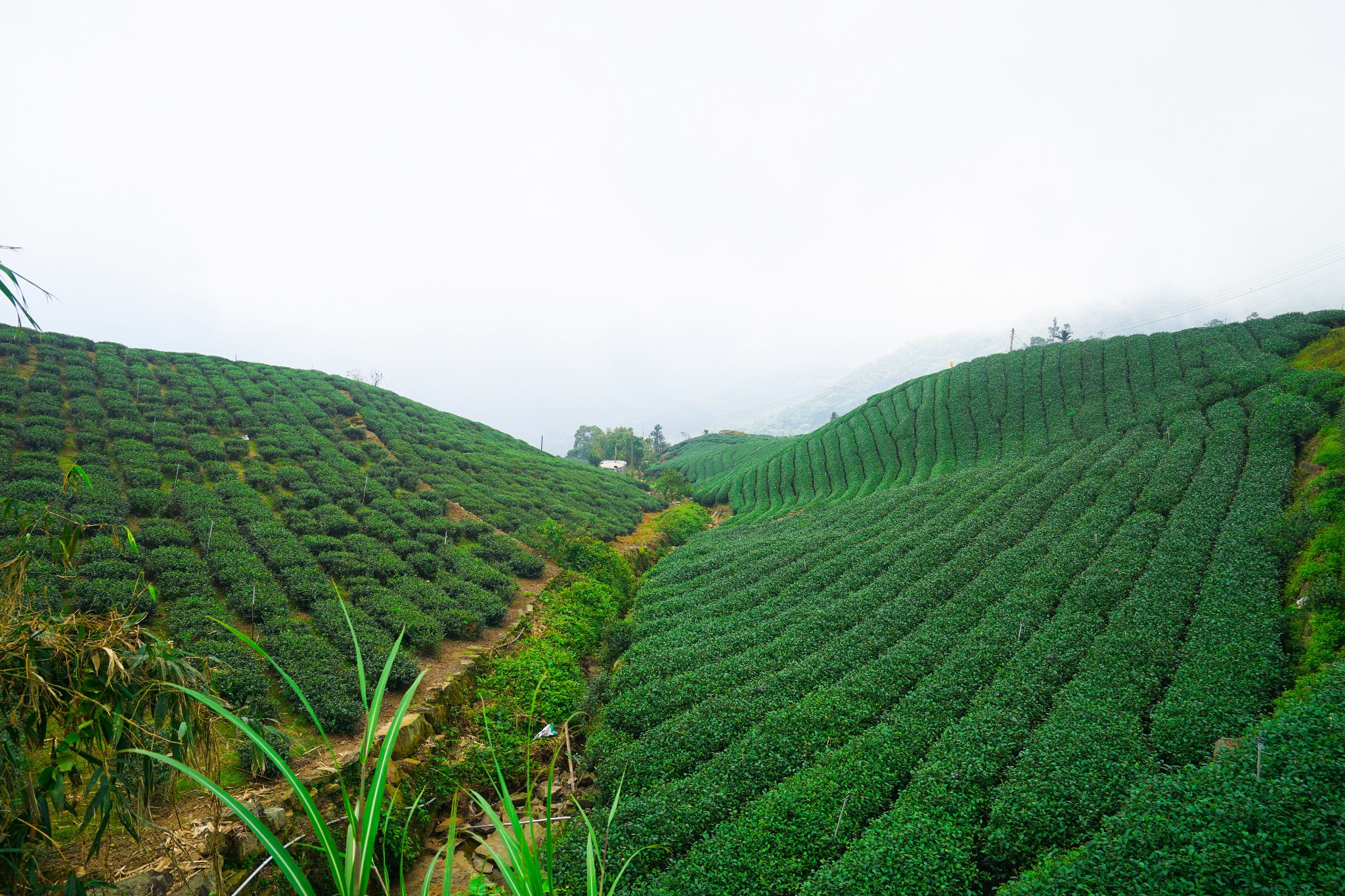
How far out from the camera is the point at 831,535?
74.9 feet

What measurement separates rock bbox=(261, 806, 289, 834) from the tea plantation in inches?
171

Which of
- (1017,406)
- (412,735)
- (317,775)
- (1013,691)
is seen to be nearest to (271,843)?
(317,775)

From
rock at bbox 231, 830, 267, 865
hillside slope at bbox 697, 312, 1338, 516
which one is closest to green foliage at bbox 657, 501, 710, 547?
hillside slope at bbox 697, 312, 1338, 516

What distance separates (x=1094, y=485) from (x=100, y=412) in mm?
35631

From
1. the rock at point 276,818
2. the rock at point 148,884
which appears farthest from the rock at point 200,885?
the rock at point 276,818

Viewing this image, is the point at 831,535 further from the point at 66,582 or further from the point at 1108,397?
the point at 66,582

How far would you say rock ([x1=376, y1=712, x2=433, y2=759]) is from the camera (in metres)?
10.4

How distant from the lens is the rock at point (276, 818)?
8.13 metres

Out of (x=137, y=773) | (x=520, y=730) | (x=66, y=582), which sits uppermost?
(x=66, y=582)

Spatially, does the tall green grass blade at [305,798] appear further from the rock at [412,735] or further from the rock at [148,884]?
the rock at [412,735]

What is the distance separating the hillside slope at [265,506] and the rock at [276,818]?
215 cm

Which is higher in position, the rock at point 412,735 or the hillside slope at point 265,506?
the hillside slope at point 265,506

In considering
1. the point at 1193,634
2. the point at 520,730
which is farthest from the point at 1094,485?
the point at 520,730

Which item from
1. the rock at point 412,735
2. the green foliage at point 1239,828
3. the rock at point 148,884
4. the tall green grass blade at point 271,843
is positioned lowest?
the green foliage at point 1239,828
